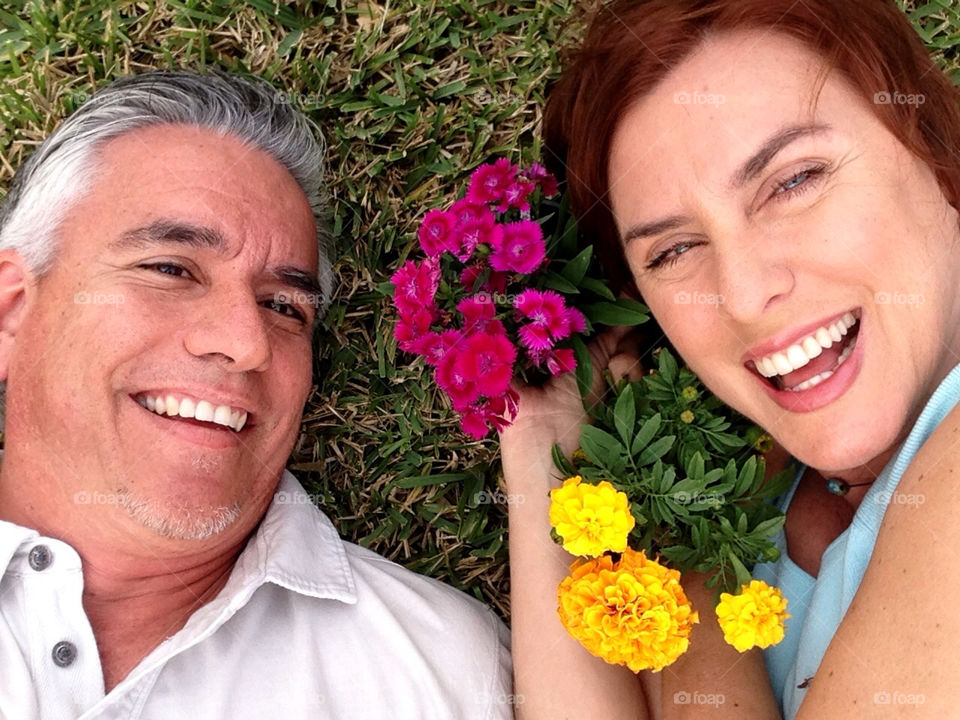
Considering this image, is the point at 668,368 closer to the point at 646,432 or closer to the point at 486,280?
the point at 646,432

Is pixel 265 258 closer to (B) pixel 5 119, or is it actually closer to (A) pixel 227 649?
(A) pixel 227 649

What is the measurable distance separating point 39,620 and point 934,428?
212 centimetres

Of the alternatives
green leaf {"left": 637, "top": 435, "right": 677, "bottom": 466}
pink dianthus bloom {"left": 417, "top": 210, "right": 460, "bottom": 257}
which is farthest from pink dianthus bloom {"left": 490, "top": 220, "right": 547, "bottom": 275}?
green leaf {"left": 637, "top": 435, "right": 677, "bottom": 466}

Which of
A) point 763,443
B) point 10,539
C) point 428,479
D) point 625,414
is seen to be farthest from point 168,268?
point 763,443

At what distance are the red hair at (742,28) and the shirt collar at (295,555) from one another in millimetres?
1174

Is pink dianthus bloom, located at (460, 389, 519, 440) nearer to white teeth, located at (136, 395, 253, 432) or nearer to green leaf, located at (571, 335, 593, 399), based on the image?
green leaf, located at (571, 335, 593, 399)

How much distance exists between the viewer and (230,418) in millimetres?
2383

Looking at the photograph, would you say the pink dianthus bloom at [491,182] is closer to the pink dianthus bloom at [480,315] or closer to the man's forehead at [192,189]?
the pink dianthus bloom at [480,315]

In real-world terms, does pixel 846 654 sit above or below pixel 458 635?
above

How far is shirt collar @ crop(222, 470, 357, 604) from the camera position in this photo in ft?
8.00

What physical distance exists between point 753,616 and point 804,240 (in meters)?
0.84

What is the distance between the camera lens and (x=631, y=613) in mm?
2082

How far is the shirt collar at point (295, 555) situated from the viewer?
2439mm

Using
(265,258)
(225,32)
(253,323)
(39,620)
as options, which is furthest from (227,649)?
(225,32)
